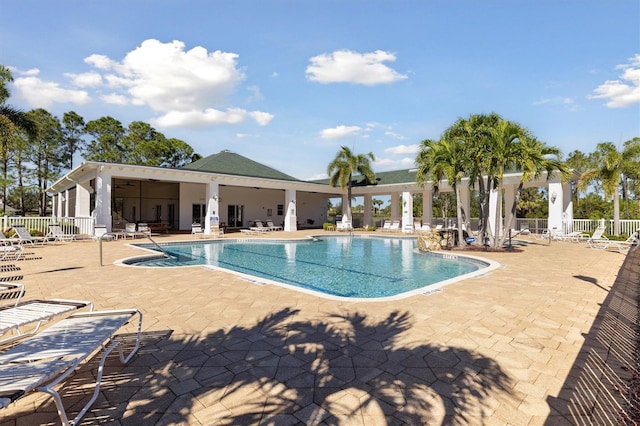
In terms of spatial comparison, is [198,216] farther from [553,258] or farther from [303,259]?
[553,258]

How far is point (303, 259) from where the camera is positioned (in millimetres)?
12672

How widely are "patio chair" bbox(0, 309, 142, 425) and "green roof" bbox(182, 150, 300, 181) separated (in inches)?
813

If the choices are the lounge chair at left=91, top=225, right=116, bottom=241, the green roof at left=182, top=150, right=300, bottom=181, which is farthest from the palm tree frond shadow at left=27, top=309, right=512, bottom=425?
the green roof at left=182, top=150, right=300, bottom=181

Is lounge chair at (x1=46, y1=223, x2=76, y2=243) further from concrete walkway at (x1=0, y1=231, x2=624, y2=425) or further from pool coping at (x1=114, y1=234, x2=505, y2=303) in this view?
concrete walkway at (x1=0, y1=231, x2=624, y2=425)

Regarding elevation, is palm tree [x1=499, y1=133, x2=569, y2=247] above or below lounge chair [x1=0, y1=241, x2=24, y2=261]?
above

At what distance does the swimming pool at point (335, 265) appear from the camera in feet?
26.3

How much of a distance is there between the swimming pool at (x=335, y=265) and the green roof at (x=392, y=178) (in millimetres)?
11264

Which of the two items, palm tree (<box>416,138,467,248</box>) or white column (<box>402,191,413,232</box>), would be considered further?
white column (<box>402,191,413,232</box>)

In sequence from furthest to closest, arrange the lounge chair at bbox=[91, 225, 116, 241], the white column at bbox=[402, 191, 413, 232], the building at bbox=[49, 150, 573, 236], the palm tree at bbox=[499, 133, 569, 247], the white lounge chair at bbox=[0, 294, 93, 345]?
the white column at bbox=[402, 191, 413, 232]
the building at bbox=[49, 150, 573, 236]
the lounge chair at bbox=[91, 225, 116, 241]
the palm tree at bbox=[499, 133, 569, 247]
the white lounge chair at bbox=[0, 294, 93, 345]

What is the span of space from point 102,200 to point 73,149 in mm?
30332

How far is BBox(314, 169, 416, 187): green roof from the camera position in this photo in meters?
25.9

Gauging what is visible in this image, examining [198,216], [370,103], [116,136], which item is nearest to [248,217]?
[198,216]

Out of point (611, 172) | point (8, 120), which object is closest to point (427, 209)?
point (611, 172)

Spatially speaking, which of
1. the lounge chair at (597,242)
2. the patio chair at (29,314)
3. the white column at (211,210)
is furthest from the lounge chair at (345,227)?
the patio chair at (29,314)
